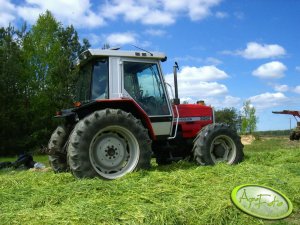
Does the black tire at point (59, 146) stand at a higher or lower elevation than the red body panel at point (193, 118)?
lower

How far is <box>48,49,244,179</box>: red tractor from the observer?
22.8 ft

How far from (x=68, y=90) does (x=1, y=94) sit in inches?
217

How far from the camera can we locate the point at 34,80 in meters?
39.2

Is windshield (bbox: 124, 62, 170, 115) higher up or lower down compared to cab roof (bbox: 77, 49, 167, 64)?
lower down

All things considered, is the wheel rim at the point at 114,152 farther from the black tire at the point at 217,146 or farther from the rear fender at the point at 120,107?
the black tire at the point at 217,146

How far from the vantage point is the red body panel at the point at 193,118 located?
9024 millimetres

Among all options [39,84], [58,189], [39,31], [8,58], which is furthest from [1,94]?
[58,189]

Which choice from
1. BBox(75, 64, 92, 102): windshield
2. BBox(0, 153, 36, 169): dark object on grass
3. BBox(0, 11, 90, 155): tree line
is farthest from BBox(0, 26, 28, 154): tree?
BBox(75, 64, 92, 102): windshield

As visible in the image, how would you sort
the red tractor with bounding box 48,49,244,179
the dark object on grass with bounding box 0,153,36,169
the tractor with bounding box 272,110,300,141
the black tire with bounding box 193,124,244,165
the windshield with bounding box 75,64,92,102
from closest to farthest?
the red tractor with bounding box 48,49,244,179 < the windshield with bounding box 75,64,92,102 < the black tire with bounding box 193,124,244,165 < the dark object on grass with bounding box 0,153,36,169 < the tractor with bounding box 272,110,300,141

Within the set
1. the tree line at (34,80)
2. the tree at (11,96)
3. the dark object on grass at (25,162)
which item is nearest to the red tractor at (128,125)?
the dark object on grass at (25,162)

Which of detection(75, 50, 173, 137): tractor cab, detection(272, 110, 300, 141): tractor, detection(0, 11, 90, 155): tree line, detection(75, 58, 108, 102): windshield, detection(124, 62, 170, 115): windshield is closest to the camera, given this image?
detection(75, 50, 173, 137): tractor cab

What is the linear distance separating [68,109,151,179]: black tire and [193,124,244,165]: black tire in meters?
1.49

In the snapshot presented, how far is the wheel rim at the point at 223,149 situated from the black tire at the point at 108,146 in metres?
1.96

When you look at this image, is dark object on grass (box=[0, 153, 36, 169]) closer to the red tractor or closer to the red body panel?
the red tractor
